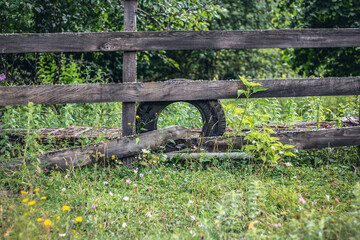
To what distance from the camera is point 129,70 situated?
4047 mm

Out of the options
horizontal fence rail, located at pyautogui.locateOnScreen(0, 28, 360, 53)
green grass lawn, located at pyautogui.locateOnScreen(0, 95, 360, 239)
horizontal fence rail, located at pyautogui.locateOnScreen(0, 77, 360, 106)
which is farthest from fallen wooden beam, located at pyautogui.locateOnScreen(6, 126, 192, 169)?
horizontal fence rail, located at pyautogui.locateOnScreen(0, 28, 360, 53)

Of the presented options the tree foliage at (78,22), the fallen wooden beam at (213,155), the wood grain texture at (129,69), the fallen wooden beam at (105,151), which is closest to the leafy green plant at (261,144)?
the fallen wooden beam at (213,155)

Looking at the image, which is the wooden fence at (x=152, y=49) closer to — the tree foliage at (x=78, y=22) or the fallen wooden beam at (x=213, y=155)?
the fallen wooden beam at (x=213, y=155)

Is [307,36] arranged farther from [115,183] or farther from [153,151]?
[115,183]

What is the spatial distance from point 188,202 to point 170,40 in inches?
78.2

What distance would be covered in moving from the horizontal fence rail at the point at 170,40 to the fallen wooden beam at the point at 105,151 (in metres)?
1.09

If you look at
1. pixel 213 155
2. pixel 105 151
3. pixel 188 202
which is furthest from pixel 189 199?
pixel 105 151

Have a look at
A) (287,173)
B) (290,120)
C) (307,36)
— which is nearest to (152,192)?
(287,173)

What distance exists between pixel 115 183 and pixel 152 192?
45cm

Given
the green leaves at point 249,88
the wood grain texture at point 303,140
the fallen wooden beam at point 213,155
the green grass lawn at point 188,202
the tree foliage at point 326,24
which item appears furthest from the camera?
the tree foliage at point 326,24

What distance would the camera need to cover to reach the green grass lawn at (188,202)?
251cm

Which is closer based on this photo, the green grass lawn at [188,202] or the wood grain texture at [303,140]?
the green grass lawn at [188,202]

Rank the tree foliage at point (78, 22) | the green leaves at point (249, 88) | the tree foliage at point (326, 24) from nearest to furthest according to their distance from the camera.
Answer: the green leaves at point (249, 88) → the tree foliage at point (78, 22) → the tree foliage at point (326, 24)

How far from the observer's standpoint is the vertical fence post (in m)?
4.04
